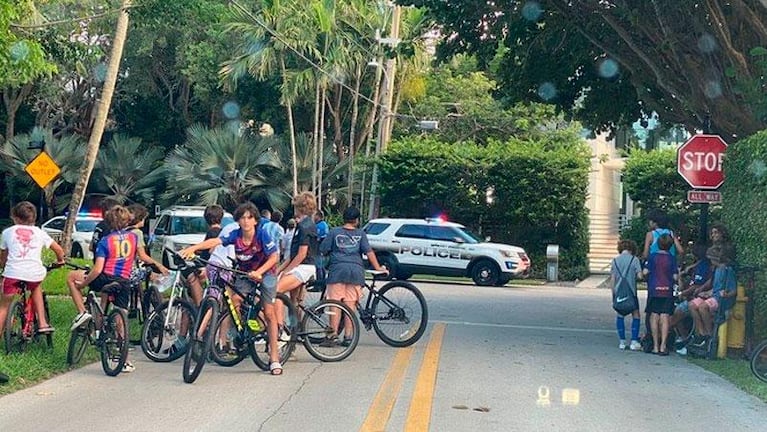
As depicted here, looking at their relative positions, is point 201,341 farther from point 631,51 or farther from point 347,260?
point 631,51

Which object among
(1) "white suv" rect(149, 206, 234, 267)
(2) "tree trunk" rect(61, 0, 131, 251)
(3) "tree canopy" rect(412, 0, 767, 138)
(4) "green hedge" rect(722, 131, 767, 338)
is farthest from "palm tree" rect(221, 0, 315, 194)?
(4) "green hedge" rect(722, 131, 767, 338)

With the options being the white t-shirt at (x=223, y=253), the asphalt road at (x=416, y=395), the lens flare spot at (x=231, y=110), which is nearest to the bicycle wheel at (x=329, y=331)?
the asphalt road at (x=416, y=395)

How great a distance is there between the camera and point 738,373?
11680 millimetres

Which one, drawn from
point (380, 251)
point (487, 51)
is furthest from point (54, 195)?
point (487, 51)

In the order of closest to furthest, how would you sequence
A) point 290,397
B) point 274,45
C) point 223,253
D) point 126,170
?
1. point 290,397
2. point 223,253
3. point 274,45
4. point 126,170

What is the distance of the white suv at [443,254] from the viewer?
27172 mm

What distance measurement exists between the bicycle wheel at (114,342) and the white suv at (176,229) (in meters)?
15.7

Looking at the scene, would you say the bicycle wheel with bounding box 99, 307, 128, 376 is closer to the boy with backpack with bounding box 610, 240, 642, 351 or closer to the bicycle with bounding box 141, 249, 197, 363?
the bicycle with bounding box 141, 249, 197, 363

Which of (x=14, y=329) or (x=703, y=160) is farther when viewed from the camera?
(x=703, y=160)

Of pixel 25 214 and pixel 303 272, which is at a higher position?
pixel 25 214

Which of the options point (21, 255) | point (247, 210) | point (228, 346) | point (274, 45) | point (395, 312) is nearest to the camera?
point (21, 255)

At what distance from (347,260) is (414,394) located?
2759 mm

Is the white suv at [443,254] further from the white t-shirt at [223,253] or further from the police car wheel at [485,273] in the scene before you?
the white t-shirt at [223,253]

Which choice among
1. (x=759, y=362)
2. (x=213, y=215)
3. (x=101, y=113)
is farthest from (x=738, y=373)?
(x=101, y=113)
